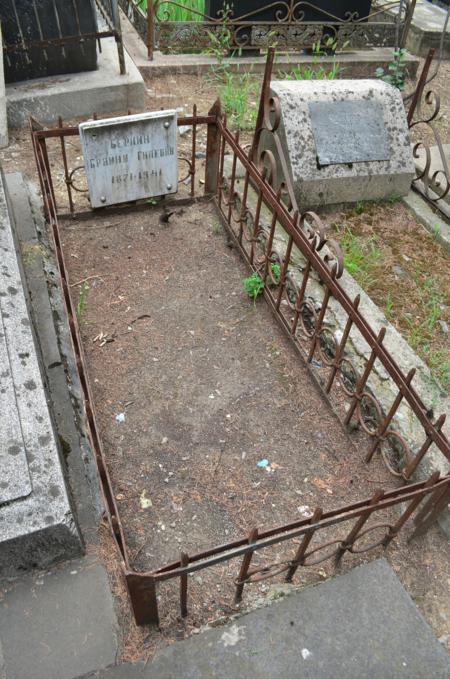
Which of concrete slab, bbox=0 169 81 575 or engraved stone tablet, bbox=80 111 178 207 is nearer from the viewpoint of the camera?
concrete slab, bbox=0 169 81 575

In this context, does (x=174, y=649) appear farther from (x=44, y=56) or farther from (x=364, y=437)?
(x=44, y=56)

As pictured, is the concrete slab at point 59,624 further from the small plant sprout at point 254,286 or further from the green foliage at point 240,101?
the green foliage at point 240,101

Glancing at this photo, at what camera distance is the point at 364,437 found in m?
2.66

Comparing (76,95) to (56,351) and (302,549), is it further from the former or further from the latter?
(302,549)

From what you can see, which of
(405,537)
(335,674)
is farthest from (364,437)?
(335,674)

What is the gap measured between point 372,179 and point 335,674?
340 centimetres

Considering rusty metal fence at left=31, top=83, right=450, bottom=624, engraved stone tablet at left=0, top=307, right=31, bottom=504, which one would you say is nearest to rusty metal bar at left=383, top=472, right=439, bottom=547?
rusty metal fence at left=31, top=83, right=450, bottom=624

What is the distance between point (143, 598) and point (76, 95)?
4.59 metres

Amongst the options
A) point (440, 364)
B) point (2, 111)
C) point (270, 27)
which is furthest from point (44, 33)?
point (440, 364)

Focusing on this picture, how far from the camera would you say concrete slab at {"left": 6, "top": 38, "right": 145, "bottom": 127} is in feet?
15.6

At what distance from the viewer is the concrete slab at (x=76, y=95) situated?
4.75 meters

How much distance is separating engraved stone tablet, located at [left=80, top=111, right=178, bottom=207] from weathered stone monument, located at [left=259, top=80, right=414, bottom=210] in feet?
2.76

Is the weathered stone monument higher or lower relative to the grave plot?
higher

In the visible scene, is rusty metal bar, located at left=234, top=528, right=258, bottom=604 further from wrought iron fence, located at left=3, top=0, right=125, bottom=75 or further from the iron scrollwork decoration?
the iron scrollwork decoration
